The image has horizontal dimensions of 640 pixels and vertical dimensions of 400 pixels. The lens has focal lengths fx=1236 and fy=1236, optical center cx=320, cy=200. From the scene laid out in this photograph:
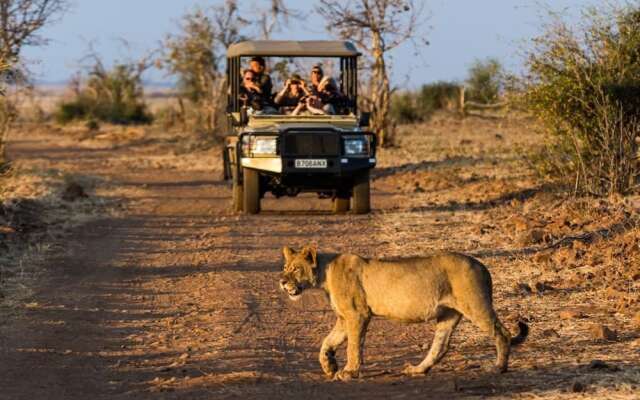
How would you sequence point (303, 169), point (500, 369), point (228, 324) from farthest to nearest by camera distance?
point (303, 169), point (228, 324), point (500, 369)

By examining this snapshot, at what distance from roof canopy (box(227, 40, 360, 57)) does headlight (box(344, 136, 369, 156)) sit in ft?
4.91

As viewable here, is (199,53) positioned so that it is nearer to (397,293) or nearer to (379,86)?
(379,86)

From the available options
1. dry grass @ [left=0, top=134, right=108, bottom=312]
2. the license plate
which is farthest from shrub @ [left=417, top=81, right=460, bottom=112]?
the license plate

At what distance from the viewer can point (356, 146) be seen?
1580cm

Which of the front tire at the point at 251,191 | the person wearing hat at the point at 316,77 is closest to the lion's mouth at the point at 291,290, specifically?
the front tire at the point at 251,191

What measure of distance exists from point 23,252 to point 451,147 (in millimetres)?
16822

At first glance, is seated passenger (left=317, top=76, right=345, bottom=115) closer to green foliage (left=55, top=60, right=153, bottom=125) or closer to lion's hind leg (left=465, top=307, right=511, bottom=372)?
lion's hind leg (left=465, top=307, right=511, bottom=372)

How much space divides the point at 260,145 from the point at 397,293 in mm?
8465

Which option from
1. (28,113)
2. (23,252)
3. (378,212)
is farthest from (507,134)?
(28,113)

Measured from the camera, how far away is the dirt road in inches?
286

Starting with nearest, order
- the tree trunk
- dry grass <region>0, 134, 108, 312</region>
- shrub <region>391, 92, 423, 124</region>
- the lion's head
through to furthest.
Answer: the lion's head < dry grass <region>0, 134, 108, 312</region> < the tree trunk < shrub <region>391, 92, 423, 124</region>

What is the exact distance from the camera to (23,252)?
42.7 feet

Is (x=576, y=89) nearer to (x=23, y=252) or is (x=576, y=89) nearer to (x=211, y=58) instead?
(x=23, y=252)

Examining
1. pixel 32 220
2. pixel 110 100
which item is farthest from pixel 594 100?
pixel 110 100
